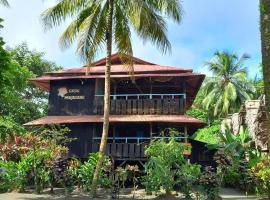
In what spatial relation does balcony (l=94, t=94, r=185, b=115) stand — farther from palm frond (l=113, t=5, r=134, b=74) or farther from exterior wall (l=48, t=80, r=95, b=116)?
palm frond (l=113, t=5, r=134, b=74)

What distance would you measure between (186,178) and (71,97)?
32.2 ft

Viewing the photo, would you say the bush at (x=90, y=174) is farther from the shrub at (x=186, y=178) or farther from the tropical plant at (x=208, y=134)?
the tropical plant at (x=208, y=134)

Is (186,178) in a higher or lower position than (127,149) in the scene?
lower

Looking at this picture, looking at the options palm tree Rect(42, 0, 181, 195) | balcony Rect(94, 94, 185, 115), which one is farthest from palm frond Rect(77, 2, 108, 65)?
balcony Rect(94, 94, 185, 115)

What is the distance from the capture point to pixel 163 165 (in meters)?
15.7

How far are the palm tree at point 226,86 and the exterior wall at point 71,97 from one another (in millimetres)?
15363

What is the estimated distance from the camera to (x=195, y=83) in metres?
23.2

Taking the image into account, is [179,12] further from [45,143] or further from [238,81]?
[238,81]

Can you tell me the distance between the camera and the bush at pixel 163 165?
1559 centimetres

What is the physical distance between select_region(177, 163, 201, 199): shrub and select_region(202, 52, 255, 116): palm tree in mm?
19154

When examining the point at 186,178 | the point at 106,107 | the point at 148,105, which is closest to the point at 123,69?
the point at 148,105

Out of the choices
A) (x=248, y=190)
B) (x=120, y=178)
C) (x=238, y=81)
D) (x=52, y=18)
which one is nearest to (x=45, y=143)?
(x=120, y=178)

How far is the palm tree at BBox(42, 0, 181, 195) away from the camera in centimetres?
1566

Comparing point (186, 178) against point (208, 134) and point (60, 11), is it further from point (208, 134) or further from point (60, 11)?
point (208, 134)
